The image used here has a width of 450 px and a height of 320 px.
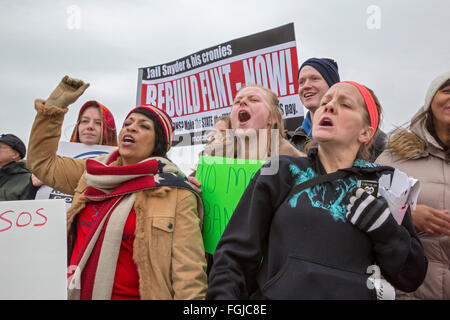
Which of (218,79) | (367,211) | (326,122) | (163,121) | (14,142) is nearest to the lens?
(367,211)

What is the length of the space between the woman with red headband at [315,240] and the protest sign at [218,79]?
2683 millimetres

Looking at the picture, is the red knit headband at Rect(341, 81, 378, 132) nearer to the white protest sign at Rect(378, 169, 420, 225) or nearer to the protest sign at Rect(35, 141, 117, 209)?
the white protest sign at Rect(378, 169, 420, 225)

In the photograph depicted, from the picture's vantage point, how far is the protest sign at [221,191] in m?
2.31

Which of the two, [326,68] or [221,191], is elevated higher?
[326,68]

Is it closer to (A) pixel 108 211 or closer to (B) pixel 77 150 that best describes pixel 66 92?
(A) pixel 108 211

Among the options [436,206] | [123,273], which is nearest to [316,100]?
[436,206]

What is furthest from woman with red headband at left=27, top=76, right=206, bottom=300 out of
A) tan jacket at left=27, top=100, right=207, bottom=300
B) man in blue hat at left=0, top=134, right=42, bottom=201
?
man in blue hat at left=0, top=134, right=42, bottom=201

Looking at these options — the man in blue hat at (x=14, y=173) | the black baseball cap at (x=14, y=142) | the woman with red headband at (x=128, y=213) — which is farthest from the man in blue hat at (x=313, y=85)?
the black baseball cap at (x=14, y=142)

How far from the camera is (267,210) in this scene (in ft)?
5.55

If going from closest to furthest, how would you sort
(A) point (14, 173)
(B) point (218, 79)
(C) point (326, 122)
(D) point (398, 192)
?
(D) point (398, 192), (C) point (326, 122), (A) point (14, 173), (B) point (218, 79)

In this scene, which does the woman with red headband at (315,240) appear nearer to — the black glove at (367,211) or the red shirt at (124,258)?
the black glove at (367,211)

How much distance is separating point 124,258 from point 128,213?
0.24 metres

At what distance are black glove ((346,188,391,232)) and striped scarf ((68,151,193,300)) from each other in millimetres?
1071

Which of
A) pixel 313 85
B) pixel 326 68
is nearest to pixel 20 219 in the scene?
pixel 313 85
